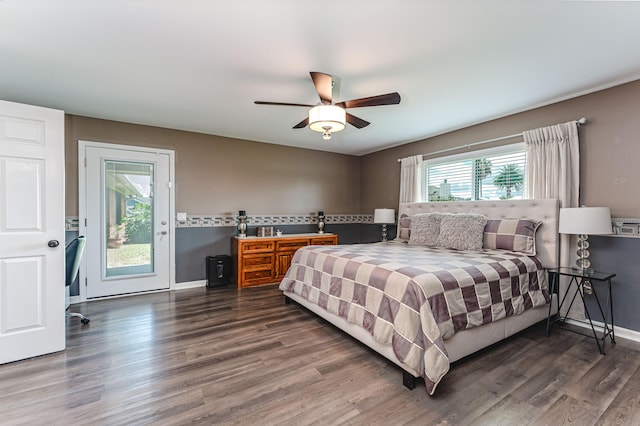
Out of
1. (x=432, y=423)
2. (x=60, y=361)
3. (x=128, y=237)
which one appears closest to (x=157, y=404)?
(x=60, y=361)

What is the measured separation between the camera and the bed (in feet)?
6.47

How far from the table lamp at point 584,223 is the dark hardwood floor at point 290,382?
829 mm

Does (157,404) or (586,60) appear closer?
(157,404)

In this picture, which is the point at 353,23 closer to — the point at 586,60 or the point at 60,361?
the point at 586,60

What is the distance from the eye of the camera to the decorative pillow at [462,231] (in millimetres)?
3377

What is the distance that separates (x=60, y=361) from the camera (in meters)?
2.29

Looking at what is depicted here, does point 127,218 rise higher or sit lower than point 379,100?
lower

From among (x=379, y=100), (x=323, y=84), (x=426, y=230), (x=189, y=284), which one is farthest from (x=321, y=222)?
(x=323, y=84)

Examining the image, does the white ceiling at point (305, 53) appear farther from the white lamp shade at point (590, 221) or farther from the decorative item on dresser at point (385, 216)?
the decorative item on dresser at point (385, 216)

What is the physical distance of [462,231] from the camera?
349cm

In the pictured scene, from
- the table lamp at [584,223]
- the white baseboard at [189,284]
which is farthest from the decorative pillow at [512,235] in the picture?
the white baseboard at [189,284]

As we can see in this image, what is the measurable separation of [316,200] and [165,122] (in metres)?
2.95

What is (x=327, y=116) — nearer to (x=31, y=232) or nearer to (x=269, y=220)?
(x=31, y=232)

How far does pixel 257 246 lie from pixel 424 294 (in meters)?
3.12
